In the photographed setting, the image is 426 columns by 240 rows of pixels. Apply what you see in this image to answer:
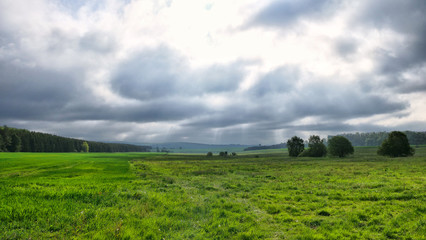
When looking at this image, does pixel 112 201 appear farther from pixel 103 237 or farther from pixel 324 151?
pixel 324 151

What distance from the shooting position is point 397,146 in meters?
74.1

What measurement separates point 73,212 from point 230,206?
9.39m

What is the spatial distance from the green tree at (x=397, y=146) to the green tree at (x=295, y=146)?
1506 inches

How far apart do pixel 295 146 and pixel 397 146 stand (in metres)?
43.6

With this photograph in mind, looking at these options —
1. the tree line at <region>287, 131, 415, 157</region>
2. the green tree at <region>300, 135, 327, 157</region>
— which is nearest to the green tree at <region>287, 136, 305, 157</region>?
the tree line at <region>287, 131, 415, 157</region>

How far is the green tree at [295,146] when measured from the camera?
111688mm

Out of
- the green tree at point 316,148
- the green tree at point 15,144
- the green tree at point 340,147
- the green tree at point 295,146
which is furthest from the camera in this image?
the green tree at point 15,144

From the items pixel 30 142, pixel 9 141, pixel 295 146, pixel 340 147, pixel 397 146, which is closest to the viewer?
pixel 397 146

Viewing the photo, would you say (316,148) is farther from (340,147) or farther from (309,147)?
(340,147)

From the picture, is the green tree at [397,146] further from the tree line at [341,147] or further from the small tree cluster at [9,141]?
the small tree cluster at [9,141]

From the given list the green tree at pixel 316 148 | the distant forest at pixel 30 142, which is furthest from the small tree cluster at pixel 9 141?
the green tree at pixel 316 148

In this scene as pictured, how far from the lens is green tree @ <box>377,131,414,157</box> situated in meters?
74.1

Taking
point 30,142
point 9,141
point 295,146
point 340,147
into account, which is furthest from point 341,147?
point 30,142

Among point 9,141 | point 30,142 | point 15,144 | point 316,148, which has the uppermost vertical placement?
point 9,141
